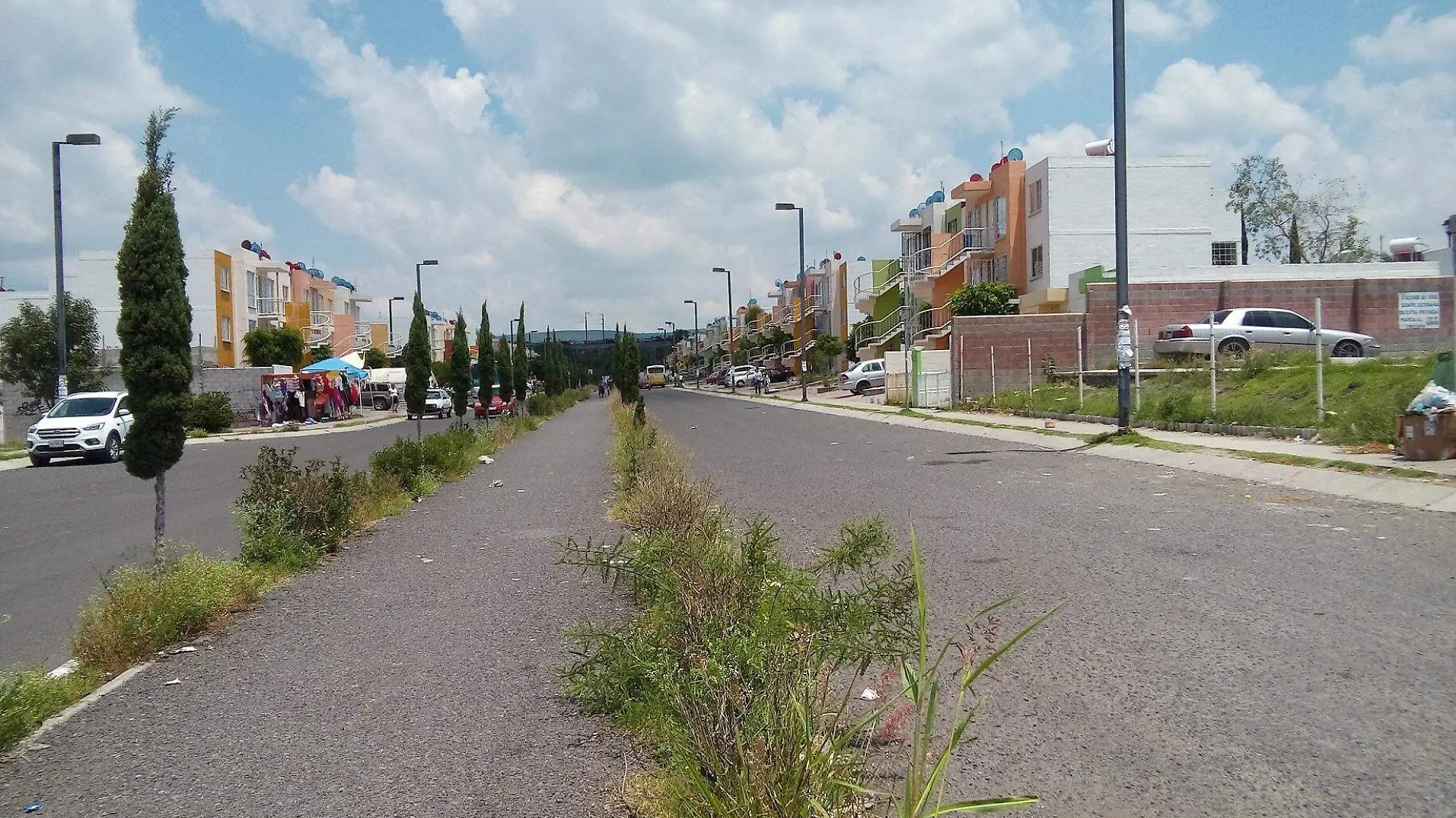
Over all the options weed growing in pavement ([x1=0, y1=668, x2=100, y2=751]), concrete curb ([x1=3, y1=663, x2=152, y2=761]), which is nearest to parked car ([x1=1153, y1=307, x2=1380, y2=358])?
concrete curb ([x1=3, y1=663, x2=152, y2=761])

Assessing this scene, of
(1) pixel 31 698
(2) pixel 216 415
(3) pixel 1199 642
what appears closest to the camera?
(1) pixel 31 698

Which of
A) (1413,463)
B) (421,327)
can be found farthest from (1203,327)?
(421,327)

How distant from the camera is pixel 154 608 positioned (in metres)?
6.81

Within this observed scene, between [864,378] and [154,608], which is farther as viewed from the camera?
[864,378]

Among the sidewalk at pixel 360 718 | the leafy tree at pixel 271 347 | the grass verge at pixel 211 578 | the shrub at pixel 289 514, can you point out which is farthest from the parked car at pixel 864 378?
the sidewalk at pixel 360 718

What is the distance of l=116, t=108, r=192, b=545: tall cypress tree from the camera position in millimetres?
8211

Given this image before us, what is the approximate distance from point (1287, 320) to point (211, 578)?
27.7m

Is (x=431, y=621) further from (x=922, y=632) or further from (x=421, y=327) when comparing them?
(x=421, y=327)

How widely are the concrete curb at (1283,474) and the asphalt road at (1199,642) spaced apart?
44 cm

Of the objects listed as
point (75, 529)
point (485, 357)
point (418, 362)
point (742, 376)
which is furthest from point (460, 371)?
point (742, 376)

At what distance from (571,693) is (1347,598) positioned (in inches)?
190

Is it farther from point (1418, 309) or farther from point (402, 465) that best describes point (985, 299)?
point (402, 465)

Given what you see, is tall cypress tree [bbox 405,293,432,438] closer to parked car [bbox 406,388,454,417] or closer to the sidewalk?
the sidewalk

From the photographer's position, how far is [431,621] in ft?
24.0
